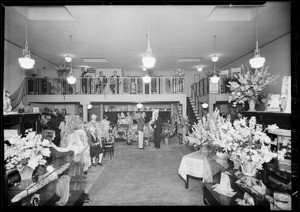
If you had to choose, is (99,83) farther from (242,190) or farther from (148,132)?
(242,190)

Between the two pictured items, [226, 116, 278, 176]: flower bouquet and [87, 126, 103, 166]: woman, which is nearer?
[226, 116, 278, 176]: flower bouquet

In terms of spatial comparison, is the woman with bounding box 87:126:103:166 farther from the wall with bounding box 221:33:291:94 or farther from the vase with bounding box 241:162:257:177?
the wall with bounding box 221:33:291:94

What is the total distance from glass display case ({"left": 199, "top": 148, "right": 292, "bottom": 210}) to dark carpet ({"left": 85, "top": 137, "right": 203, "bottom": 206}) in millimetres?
797

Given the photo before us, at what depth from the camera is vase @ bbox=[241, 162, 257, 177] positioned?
295 cm

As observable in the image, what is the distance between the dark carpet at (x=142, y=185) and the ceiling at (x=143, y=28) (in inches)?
198

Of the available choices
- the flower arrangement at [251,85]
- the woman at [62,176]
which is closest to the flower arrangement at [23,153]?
the woman at [62,176]

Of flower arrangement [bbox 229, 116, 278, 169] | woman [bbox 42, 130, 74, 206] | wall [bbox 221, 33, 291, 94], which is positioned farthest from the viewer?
wall [bbox 221, 33, 291, 94]

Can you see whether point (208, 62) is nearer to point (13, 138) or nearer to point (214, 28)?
point (214, 28)

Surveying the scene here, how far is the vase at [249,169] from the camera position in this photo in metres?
2.95

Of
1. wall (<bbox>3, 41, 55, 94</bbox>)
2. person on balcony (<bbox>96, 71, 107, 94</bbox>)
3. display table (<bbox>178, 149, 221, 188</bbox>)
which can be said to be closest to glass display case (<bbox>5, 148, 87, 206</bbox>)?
display table (<bbox>178, 149, 221, 188</bbox>)

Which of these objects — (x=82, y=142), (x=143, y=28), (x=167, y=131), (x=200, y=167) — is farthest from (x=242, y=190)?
(x=167, y=131)

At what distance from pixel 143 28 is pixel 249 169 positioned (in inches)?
217

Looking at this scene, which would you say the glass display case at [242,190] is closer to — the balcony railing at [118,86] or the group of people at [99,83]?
the balcony railing at [118,86]

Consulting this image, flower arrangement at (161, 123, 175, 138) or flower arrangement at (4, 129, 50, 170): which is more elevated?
flower arrangement at (4, 129, 50, 170)
